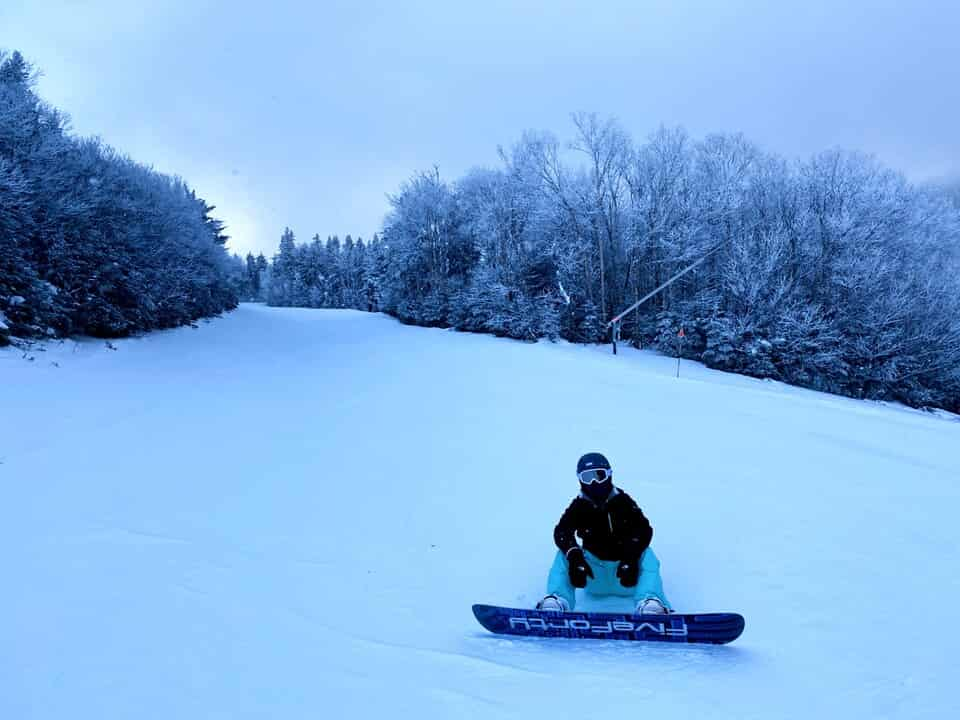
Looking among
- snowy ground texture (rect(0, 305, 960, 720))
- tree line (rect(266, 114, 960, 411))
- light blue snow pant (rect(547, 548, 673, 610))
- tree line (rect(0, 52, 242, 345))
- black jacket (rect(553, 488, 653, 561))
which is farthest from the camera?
tree line (rect(266, 114, 960, 411))

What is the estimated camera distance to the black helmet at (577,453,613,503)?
3873 mm

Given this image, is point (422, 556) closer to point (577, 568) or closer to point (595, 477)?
point (577, 568)

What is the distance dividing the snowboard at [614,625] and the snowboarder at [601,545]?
0.24 meters

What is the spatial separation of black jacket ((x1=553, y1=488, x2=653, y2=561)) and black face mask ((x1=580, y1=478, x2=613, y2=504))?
3 cm

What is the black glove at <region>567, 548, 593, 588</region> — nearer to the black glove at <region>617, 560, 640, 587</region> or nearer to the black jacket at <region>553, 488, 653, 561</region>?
the black jacket at <region>553, 488, 653, 561</region>

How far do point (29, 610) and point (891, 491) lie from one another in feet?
28.7

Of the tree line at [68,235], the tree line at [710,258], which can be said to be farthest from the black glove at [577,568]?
the tree line at [710,258]

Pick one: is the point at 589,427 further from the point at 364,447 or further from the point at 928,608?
the point at 928,608

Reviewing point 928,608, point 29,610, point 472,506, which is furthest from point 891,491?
point 29,610

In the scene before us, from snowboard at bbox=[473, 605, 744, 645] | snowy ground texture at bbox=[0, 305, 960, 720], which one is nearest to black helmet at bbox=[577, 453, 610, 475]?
snowboard at bbox=[473, 605, 744, 645]

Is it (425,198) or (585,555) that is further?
(425,198)

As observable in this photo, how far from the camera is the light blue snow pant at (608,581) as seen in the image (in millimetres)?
3639

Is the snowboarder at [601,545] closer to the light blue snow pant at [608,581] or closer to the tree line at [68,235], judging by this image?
the light blue snow pant at [608,581]

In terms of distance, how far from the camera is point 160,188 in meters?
24.8
